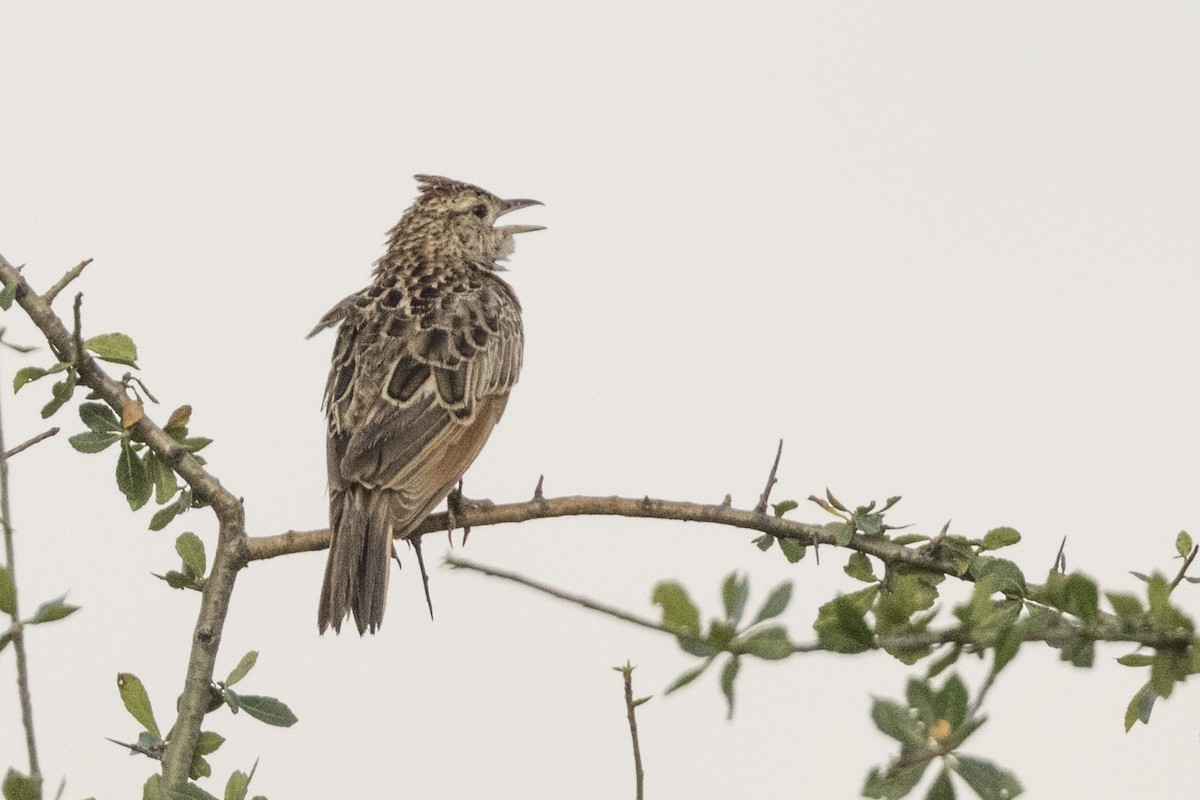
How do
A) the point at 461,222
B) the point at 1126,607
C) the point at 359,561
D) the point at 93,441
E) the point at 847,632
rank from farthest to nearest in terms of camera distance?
the point at 461,222 → the point at 359,561 → the point at 93,441 → the point at 1126,607 → the point at 847,632

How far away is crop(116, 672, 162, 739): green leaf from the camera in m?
3.45

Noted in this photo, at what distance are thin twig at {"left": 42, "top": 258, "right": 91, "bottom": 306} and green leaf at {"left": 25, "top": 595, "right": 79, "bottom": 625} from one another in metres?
1.24

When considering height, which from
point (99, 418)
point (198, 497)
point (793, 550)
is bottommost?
point (793, 550)

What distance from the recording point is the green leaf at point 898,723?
6.47 feet

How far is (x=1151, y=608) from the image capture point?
2371 millimetres

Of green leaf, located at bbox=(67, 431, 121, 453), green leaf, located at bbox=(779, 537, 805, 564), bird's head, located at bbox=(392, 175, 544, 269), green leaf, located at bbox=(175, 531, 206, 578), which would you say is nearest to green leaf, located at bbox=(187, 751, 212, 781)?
green leaf, located at bbox=(175, 531, 206, 578)

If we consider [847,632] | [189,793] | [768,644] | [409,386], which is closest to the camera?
[768,644]

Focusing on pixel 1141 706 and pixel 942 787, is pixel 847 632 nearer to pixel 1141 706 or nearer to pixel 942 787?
pixel 942 787

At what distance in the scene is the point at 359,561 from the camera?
5012 mm

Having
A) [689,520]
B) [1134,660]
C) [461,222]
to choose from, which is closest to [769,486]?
[689,520]

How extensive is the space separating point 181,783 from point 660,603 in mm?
1646

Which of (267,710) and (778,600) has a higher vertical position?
(267,710)

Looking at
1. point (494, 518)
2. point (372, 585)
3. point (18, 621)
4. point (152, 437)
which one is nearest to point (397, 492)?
point (372, 585)

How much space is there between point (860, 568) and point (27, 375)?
2266mm
